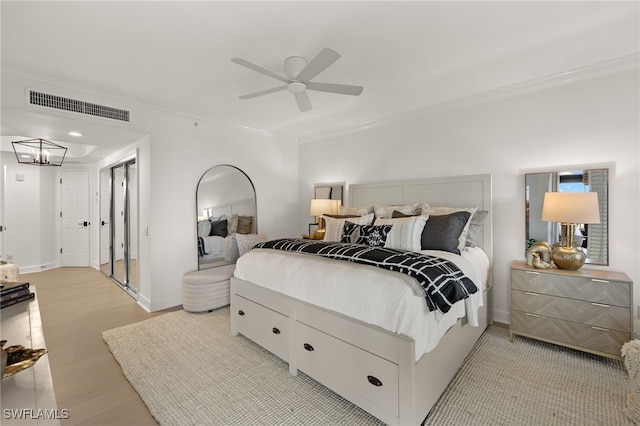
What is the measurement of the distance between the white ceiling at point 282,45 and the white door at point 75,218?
299cm

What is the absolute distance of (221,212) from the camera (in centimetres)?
416

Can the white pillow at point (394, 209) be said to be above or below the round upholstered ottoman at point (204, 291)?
above

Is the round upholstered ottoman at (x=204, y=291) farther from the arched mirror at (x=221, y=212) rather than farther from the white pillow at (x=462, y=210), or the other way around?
the white pillow at (x=462, y=210)

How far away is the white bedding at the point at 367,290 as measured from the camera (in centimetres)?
161

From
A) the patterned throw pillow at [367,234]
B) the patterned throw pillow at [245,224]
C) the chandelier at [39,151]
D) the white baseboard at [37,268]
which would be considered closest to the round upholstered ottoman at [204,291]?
the patterned throw pillow at [245,224]

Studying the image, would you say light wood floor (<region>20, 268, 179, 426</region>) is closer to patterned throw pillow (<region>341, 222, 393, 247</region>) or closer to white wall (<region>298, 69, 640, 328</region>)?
patterned throw pillow (<region>341, 222, 393, 247</region>)

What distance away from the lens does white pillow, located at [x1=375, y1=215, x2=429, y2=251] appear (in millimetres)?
2682

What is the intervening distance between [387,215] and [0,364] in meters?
3.23

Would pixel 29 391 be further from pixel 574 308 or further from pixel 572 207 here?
pixel 572 207

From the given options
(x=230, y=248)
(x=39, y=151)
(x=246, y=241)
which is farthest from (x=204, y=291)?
(x=39, y=151)

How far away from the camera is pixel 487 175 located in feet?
10.4

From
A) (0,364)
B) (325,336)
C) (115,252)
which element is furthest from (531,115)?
(115,252)

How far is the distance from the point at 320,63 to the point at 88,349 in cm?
327

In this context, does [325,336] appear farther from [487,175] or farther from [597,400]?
[487,175]
